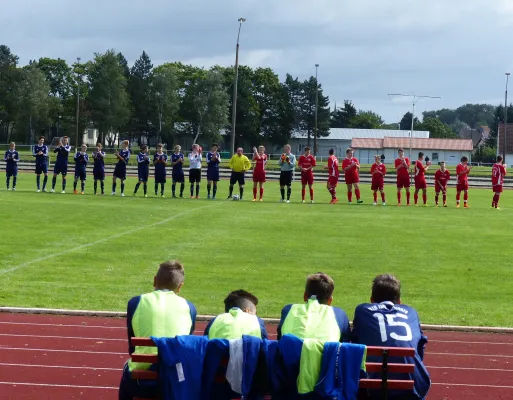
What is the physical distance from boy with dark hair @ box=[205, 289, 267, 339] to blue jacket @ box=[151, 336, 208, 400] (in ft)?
0.55

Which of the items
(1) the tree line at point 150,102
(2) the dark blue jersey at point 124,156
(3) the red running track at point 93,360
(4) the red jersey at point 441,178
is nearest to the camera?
(3) the red running track at point 93,360

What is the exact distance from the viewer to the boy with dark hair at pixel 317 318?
18.4ft

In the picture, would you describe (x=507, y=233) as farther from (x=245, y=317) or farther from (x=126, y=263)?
(x=245, y=317)

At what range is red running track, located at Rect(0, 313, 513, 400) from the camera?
7406mm

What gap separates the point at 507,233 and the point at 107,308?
42.6 ft

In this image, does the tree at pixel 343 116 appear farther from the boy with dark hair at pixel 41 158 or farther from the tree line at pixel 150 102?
the boy with dark hair at pixel 41 158

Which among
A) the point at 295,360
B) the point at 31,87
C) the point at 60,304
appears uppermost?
the point at 31,87

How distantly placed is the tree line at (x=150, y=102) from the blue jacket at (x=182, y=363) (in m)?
96.5

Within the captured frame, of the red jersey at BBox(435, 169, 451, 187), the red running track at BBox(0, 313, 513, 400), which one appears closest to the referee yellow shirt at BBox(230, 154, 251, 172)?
the red jersey at BBox(435, 169, 451, 187)

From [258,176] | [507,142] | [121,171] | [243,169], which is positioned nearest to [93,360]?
[243,169]

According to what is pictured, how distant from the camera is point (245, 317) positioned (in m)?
5.78

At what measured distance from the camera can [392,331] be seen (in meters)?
5.87

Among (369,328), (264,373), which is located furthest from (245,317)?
(369,328)

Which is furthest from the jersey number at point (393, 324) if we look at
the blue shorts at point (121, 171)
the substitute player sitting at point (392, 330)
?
the blue shorts at point (121, 171)
